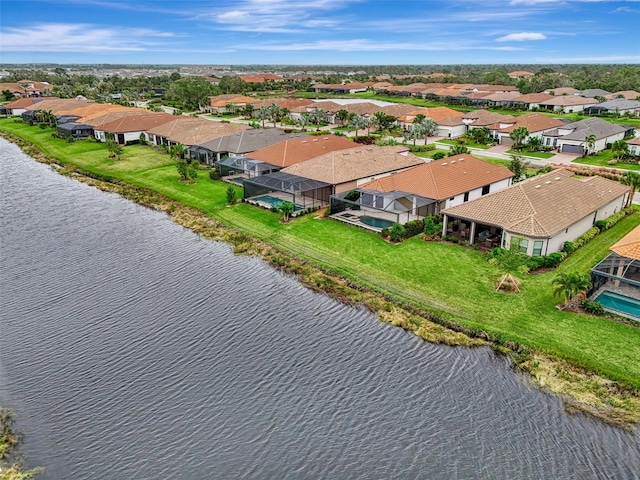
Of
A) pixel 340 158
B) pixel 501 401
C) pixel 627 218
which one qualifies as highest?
pixel 340 158

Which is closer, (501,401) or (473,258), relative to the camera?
(501,401)

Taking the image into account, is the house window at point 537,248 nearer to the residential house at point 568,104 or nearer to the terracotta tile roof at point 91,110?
the terracotta tile roof at point 91,110

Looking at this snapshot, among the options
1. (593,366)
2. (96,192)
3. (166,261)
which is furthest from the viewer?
(96,192)

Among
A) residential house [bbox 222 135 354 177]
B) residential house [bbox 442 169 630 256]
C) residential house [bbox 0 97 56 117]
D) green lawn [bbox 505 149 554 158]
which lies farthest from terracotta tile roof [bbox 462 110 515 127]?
residential house [bbox 0 97 56 117]

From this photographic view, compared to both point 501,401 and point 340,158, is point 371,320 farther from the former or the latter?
point 340,158

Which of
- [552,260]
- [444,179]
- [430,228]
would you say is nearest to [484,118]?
[444,179]

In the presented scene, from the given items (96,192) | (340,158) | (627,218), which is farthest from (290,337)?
(96,192)
